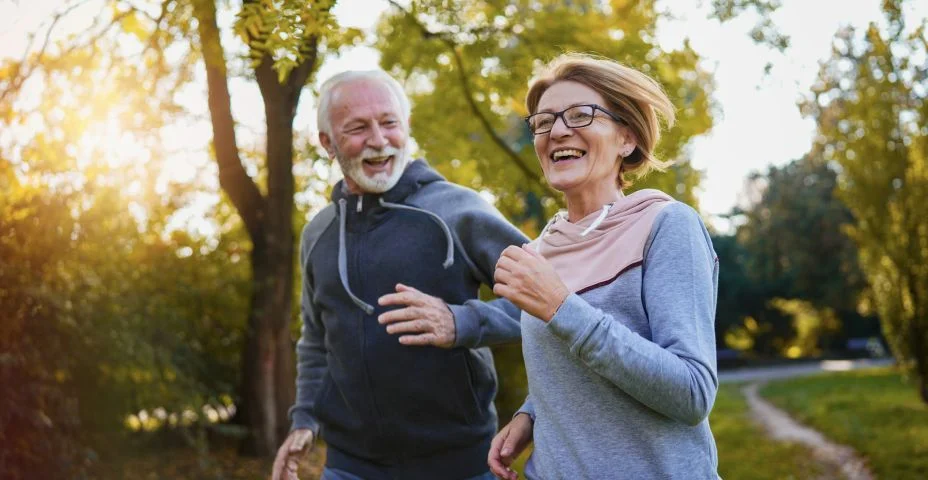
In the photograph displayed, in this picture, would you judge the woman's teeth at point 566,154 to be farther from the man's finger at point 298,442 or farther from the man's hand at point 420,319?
Answer: the man's finger at point 298,442

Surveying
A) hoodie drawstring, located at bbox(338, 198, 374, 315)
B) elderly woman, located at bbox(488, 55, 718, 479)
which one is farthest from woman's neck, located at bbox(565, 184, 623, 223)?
hoodie drawstring, located at bbox(338, 198, 374, 315)

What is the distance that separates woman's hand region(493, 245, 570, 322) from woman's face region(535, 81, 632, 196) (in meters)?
0.30

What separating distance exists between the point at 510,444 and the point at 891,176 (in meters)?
12.3

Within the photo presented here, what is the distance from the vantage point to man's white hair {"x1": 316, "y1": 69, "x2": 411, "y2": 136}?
3.46m

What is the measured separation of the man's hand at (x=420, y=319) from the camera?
9.77 feet

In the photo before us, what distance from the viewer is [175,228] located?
34.5 feet

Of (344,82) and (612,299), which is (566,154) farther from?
(344,82)

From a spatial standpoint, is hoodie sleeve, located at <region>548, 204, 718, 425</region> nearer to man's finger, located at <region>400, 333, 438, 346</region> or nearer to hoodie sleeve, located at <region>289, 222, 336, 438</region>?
man's finger, located at <region>400, 333, 438, 346</region>

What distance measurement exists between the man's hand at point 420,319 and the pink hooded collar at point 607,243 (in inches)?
26.8

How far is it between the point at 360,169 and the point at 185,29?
2278mm

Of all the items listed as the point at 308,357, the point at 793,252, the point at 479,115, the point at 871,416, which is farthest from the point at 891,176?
the point at 793,252

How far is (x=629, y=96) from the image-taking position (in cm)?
243

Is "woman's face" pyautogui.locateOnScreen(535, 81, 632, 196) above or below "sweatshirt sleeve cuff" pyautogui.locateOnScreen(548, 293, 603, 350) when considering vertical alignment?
above

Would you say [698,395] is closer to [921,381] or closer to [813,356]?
[921,381]
